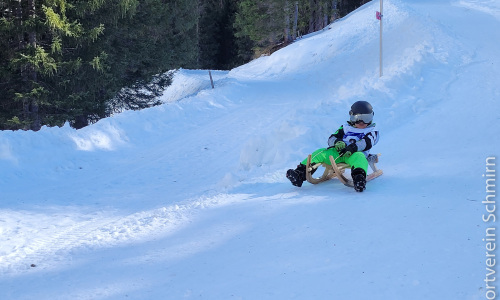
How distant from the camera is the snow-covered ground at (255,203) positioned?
3980mm

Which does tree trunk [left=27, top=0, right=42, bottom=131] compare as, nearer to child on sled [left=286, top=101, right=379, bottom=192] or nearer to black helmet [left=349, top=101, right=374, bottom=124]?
child on sled [left=286, top=101, right=379, bottom=192]

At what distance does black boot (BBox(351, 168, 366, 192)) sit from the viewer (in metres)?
6.03

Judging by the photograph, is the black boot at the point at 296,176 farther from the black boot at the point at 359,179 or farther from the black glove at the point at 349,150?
the black boot at the point at 359,179

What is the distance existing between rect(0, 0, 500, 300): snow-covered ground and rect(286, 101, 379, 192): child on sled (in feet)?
1.00

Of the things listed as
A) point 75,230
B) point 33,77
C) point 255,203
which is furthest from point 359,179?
point 33,77

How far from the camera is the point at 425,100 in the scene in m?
10.9

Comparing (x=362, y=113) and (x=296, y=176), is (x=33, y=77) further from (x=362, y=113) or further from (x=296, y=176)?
(x=362, y=113)

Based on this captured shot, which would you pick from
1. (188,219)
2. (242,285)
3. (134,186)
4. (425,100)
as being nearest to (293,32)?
(425,100)

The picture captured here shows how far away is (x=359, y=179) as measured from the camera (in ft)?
19.8

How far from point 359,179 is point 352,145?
0.57 metres

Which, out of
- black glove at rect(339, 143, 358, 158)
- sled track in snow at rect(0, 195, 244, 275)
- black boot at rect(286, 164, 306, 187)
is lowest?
sled track in snow at rect(0, 195, 244, 275)

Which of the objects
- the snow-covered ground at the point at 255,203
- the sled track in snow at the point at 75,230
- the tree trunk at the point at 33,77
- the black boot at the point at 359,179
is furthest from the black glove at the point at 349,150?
the tree trunk at the point at 33,77

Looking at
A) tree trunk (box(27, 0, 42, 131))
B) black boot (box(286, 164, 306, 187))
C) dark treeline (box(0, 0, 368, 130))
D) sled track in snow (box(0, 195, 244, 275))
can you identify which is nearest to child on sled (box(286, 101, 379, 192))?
black boot (box(286, 164, 306, 187))

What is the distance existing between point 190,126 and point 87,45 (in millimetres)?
4710
